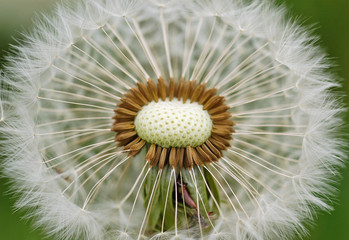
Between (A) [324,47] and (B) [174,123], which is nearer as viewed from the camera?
(B) [174,123]

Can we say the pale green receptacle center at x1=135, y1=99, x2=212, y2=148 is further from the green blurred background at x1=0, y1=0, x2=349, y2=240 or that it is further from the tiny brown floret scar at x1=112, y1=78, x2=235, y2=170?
the green blurred background at x1=0, y1=0, x2=349, y2=240

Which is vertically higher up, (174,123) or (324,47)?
(324,47)

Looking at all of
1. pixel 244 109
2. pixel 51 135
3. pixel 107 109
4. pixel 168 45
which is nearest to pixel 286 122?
pixel 244 109

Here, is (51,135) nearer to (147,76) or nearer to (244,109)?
(147,76)

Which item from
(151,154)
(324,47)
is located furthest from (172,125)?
(324,47)

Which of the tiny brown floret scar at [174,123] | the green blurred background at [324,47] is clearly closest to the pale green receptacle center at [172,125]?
the tiny brown floret scar at [174,123]

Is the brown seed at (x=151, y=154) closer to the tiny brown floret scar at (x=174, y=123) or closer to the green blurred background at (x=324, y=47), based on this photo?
the tiny brown floret scar at (x=174, y=123)

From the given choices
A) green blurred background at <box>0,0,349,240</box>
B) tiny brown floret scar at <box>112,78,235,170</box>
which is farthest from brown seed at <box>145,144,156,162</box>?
green blurred background at <box>0,0,349,240</box>

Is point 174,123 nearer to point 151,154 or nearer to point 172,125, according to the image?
point 172,125
